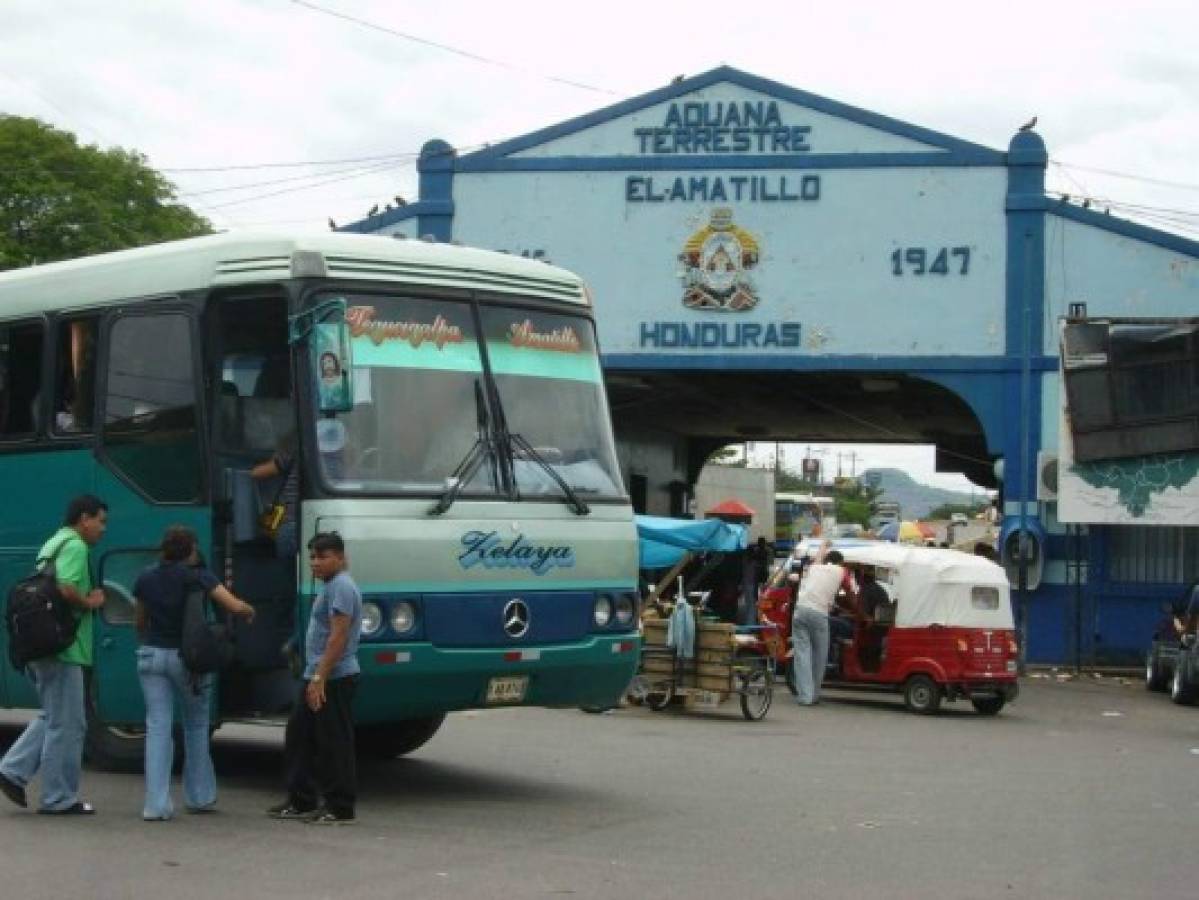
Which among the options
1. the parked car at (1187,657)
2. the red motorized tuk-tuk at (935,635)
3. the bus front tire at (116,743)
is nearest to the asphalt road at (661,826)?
the bus front tire at (116,743)

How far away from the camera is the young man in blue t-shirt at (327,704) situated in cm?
1043

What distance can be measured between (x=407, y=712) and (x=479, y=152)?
18689 mm

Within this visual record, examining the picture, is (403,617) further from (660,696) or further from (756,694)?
(660,696)

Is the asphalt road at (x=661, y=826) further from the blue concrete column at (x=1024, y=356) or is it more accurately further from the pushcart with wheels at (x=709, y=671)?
the blue concrete column at (x=1024, y=356)

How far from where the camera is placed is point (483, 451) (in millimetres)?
11500

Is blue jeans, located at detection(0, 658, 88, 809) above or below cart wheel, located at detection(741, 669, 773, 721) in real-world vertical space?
above

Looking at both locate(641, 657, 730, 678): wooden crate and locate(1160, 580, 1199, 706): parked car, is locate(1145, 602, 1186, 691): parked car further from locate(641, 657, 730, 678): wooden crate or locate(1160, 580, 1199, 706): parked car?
locate(641, 657, 730, 678): wooden crate

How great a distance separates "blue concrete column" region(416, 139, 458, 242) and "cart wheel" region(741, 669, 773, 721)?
11.5 m

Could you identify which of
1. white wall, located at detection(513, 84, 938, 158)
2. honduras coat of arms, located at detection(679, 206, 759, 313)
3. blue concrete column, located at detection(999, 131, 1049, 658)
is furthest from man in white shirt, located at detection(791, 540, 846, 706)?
white wall, located at detection(513, 84, 938, 158)

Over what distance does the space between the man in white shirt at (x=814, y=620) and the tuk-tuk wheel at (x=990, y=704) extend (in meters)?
1.84

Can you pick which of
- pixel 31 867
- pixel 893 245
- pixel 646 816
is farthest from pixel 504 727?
pixel 893 245

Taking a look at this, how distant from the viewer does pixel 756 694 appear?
64.8ft

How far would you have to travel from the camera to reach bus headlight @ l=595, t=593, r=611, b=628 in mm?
11984

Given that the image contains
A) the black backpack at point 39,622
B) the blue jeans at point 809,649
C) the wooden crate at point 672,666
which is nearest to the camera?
the black backpack at point 39,622
